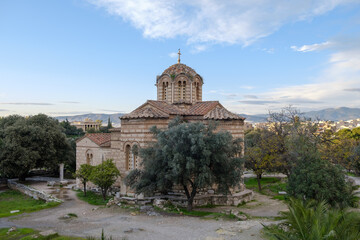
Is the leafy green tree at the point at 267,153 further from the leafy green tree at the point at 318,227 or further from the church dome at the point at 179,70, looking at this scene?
the leafy green tree at the point at 318,227

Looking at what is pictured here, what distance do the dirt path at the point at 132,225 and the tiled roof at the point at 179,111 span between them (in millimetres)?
5745

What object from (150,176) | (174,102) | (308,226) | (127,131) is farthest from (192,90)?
(308,226)

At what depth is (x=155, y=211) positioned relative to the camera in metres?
14.9

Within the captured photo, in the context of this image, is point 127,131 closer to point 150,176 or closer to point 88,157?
point 150,176

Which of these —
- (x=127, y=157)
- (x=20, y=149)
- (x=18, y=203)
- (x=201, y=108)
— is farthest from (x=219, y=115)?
(x=20, y=149)

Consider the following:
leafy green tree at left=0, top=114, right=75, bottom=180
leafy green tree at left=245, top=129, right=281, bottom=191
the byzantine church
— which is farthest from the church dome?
leafy green tree at left=0, top=114, right=75, bottom=180

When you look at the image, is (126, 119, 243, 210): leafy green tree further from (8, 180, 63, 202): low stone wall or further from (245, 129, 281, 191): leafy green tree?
(8, 180, 63, 202): low stone wall

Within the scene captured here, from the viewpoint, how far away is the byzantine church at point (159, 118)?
1744 centimetres

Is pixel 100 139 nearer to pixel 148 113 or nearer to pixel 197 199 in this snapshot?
pixel 148 113

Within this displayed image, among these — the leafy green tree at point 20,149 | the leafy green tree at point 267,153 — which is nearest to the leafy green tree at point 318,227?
the leafy green tree at point 267,153

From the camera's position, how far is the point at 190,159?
13.5m

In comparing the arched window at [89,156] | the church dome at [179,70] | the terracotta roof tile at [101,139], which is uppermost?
the church dome at [179,70]

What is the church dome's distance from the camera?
20983mm

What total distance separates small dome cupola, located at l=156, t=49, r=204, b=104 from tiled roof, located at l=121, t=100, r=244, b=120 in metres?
0.96
